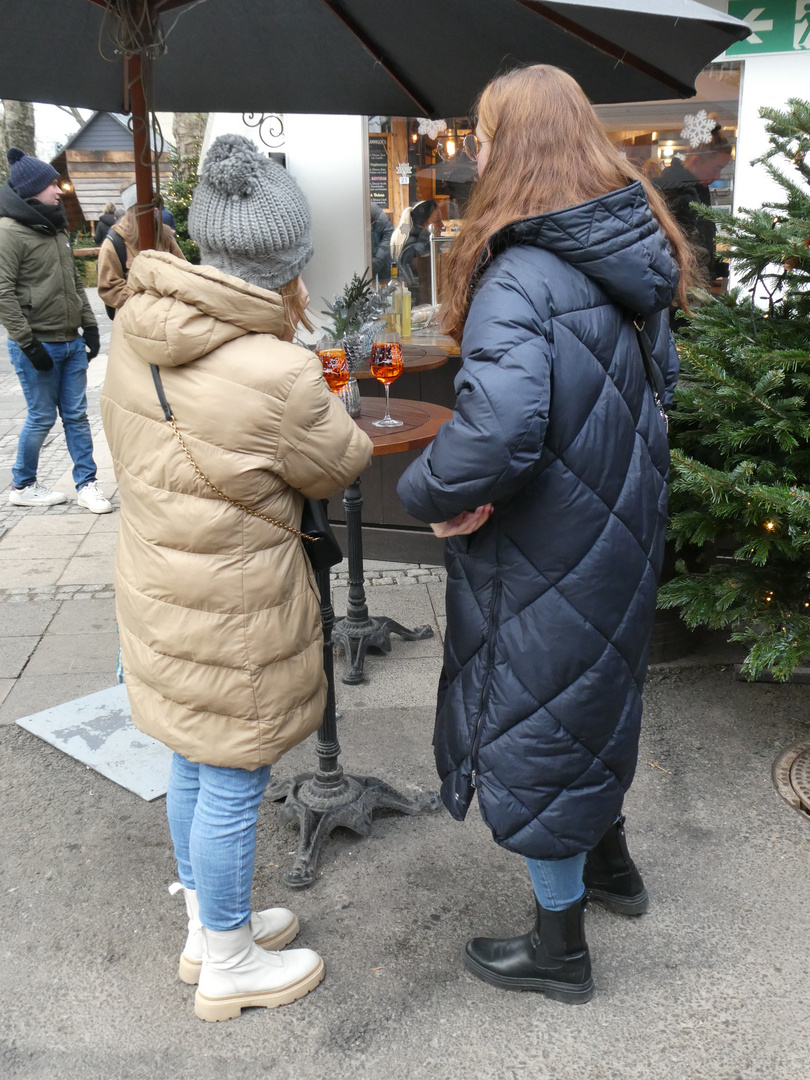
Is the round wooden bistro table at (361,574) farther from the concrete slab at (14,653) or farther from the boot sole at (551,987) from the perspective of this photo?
the boot sole at (551,987)

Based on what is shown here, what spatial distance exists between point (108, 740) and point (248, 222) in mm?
2195

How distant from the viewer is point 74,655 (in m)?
4.26

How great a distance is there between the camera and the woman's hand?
1952mm

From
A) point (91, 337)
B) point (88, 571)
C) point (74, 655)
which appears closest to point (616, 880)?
point (74, 655)

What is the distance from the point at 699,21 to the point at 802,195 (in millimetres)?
1115

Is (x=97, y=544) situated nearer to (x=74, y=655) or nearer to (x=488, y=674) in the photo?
(x=74, y=655)

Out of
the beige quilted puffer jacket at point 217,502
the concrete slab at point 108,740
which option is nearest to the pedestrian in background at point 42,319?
the concrete slab at point 108,740

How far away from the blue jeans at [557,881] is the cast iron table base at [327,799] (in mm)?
835

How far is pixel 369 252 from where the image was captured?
5.34 m

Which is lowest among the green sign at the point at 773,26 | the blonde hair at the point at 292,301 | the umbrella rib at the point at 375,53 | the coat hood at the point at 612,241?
the blonde hair at the point at 292,301

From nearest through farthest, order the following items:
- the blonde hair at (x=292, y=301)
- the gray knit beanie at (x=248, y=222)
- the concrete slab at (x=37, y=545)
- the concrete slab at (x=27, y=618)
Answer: the gray knit beanie at (x=248, y=222) < the blonde hair at (x=292, y=301) < the concrete slab at (x=27, y=618) < the concrete slab at (x=37, y=545)

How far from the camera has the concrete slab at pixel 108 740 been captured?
3.30 metres

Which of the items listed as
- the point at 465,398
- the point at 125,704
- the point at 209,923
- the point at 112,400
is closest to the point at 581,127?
the point at 465,398

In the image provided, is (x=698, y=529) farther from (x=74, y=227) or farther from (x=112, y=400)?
(x=74, y=227)
